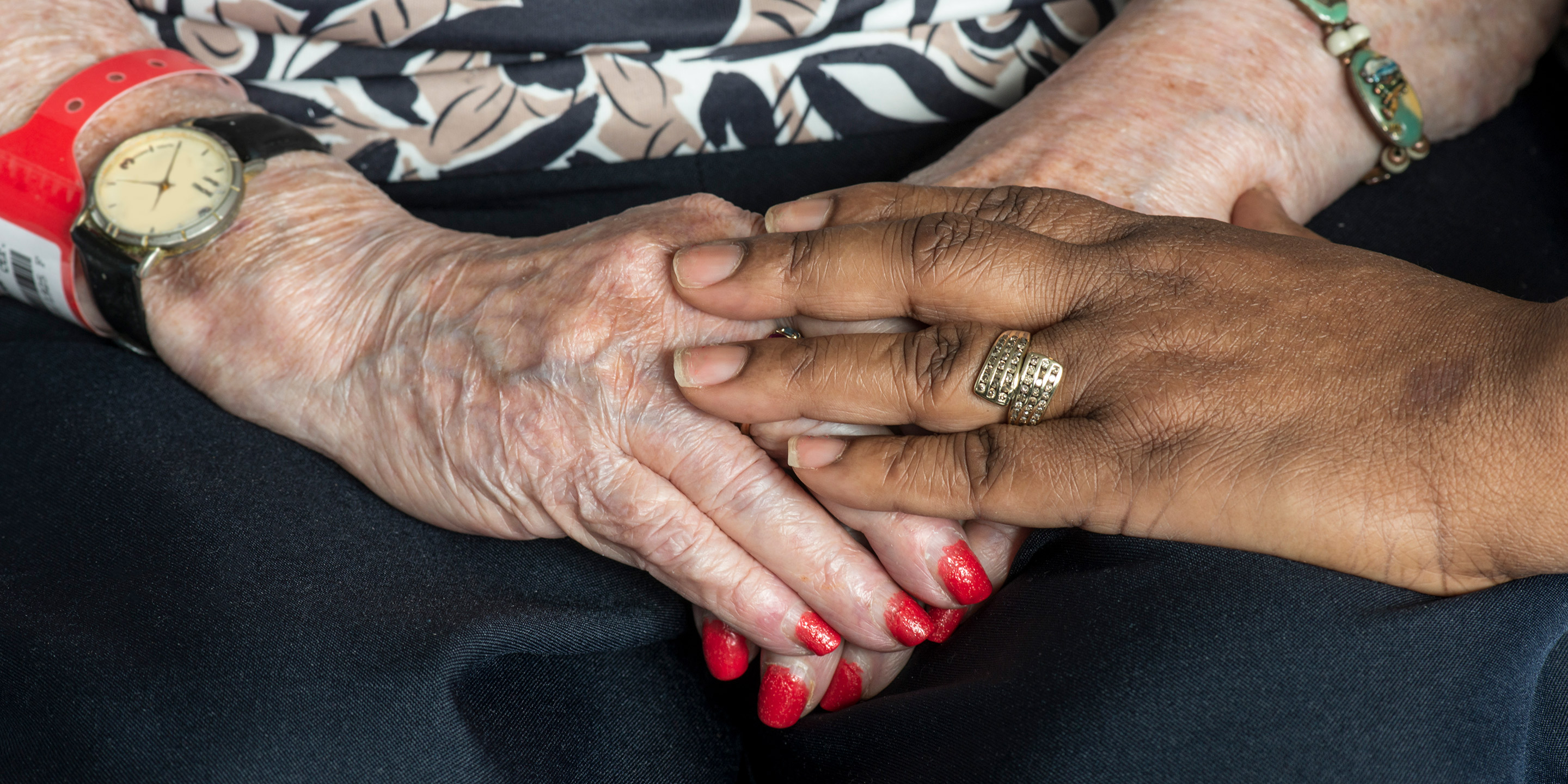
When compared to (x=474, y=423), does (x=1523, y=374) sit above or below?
above

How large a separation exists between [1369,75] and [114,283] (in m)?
1.43

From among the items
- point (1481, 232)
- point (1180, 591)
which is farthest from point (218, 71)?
point (1481, 232)

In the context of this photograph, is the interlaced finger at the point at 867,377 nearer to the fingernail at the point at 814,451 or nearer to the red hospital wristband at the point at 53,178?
the fingernail at the point at 814,451

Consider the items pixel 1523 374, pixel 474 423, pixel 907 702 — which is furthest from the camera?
pixel 474 423

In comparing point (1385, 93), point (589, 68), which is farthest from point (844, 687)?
point (1385, 93)

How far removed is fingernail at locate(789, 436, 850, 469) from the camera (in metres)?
0.87

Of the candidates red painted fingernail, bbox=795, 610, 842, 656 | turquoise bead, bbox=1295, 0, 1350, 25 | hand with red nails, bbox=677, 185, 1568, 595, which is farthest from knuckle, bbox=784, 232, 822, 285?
turquoise bead, bbox=1295, 0, 1350, 25

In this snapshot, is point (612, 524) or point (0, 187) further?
point (0, 187)

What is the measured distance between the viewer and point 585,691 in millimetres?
930

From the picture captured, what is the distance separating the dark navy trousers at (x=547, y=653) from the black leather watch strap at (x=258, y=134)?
26cm

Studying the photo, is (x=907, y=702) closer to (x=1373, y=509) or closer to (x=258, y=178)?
(x=1373, y=509)

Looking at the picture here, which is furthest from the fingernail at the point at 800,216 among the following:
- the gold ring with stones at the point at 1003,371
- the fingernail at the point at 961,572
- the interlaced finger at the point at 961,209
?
the fingernail at the point at 961,572

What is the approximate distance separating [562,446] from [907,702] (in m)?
0.39

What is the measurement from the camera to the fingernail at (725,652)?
95 cm
